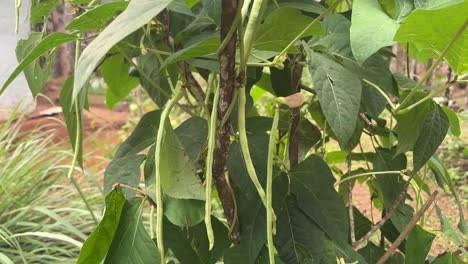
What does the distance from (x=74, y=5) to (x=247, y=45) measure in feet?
0.56

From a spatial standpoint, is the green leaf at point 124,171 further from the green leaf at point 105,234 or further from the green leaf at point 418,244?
the green leaf at point 418,244

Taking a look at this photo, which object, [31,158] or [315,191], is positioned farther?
[31,158]

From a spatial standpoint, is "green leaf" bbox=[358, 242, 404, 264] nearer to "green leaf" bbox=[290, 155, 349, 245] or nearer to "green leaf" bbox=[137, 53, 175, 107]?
"green leaf" bbox=[290, 155, 349, 245]

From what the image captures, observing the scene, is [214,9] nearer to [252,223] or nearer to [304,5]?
[304,5]

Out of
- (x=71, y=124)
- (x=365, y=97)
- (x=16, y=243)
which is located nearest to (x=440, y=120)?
(x=365, y=97)

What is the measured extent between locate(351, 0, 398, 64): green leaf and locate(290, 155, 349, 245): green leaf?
16 centimetres

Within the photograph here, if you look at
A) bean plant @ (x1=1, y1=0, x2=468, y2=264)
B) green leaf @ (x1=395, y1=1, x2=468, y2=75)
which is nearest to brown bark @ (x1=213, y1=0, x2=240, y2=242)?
bean plant @ (x1=1, y1=0, x2=468, y2=264)

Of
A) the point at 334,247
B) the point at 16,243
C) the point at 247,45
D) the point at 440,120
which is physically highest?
the point at 247,45

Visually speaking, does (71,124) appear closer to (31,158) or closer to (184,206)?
(184,206)

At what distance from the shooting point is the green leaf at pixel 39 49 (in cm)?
32

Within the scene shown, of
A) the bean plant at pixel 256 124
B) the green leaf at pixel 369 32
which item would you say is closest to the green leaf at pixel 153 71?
the bean plant at pixel 256 124

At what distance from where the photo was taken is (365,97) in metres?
0.49

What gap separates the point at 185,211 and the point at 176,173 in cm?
3

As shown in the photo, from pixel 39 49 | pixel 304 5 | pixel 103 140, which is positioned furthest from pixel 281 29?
pixel 103 140
